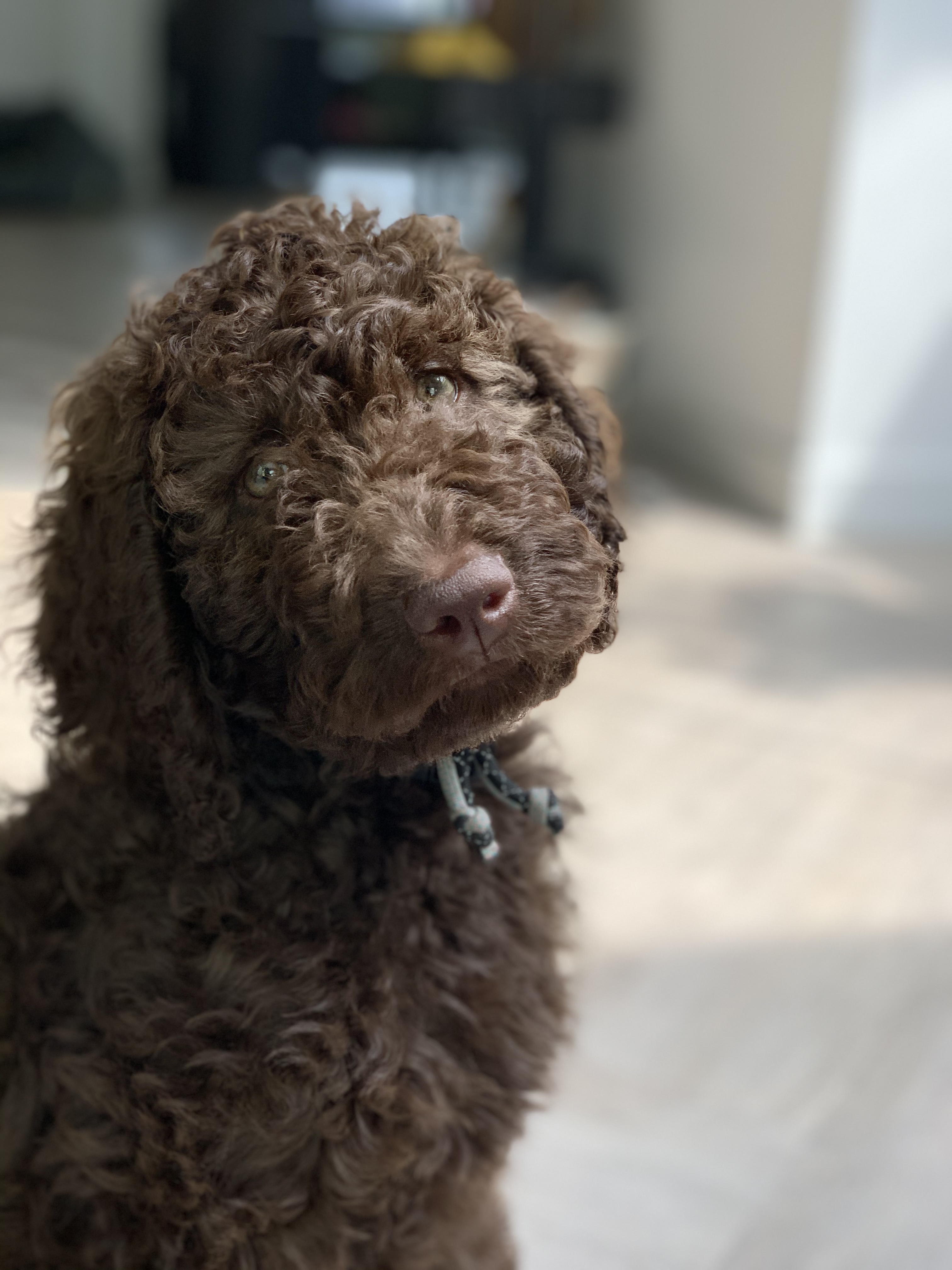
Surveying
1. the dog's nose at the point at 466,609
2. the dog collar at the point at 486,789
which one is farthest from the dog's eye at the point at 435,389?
the dog collar at the point at 486,789

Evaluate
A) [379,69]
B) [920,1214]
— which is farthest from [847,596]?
[379,69]

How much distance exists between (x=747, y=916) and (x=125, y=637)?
5.63 ft

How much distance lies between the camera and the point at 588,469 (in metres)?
1.47

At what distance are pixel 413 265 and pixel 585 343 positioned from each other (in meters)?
3.59

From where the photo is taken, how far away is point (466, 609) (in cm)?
115

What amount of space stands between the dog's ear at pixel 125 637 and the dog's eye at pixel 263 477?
0.12 m

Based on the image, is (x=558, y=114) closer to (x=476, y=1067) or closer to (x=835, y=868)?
(x=835, y=868)

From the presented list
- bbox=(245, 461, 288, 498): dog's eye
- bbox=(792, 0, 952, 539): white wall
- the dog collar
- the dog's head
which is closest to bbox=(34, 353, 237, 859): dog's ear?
the dog's head

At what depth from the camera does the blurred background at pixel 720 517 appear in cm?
214

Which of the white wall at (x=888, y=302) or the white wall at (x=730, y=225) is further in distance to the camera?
the white wall at (x=730, y=225)

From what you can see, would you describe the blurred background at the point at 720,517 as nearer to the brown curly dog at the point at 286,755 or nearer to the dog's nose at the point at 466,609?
the brown curly dog at the point at 286,755

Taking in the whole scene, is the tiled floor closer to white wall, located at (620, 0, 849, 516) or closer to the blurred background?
the blurred background

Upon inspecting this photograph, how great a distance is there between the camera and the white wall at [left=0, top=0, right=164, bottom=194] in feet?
31.7

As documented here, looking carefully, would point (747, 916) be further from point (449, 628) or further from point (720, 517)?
point (720, 517)
